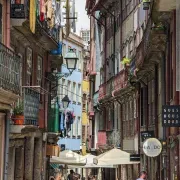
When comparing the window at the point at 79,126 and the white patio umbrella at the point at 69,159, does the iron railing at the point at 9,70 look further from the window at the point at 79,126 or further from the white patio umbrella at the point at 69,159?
the window at the point at 79,126

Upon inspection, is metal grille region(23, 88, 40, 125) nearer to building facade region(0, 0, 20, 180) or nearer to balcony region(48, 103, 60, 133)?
building facade region(0, 0, 20, 180)

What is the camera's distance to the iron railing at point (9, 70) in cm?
1619

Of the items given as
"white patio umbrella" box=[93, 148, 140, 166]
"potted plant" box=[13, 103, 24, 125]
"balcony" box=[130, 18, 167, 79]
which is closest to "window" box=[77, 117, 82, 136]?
"white patio umbrella" box=[93, 148, 140, 166]

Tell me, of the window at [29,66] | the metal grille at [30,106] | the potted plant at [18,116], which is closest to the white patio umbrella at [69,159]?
the window at [29,66]

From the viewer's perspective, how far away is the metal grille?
2108 cm

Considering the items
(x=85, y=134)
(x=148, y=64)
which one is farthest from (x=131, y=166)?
(x=85, y=134)

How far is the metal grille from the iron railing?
3.35 metres

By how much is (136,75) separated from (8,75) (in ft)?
46.4

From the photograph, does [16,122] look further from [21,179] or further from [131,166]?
[131,166]

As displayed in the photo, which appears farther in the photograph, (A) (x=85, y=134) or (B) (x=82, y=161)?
(A) (x=85, y=134)

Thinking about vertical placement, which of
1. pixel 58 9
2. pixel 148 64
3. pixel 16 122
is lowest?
pixel 16 122

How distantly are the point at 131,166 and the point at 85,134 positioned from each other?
2682 cm

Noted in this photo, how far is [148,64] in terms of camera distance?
26875 mm

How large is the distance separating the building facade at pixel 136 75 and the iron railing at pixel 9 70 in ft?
13.1
